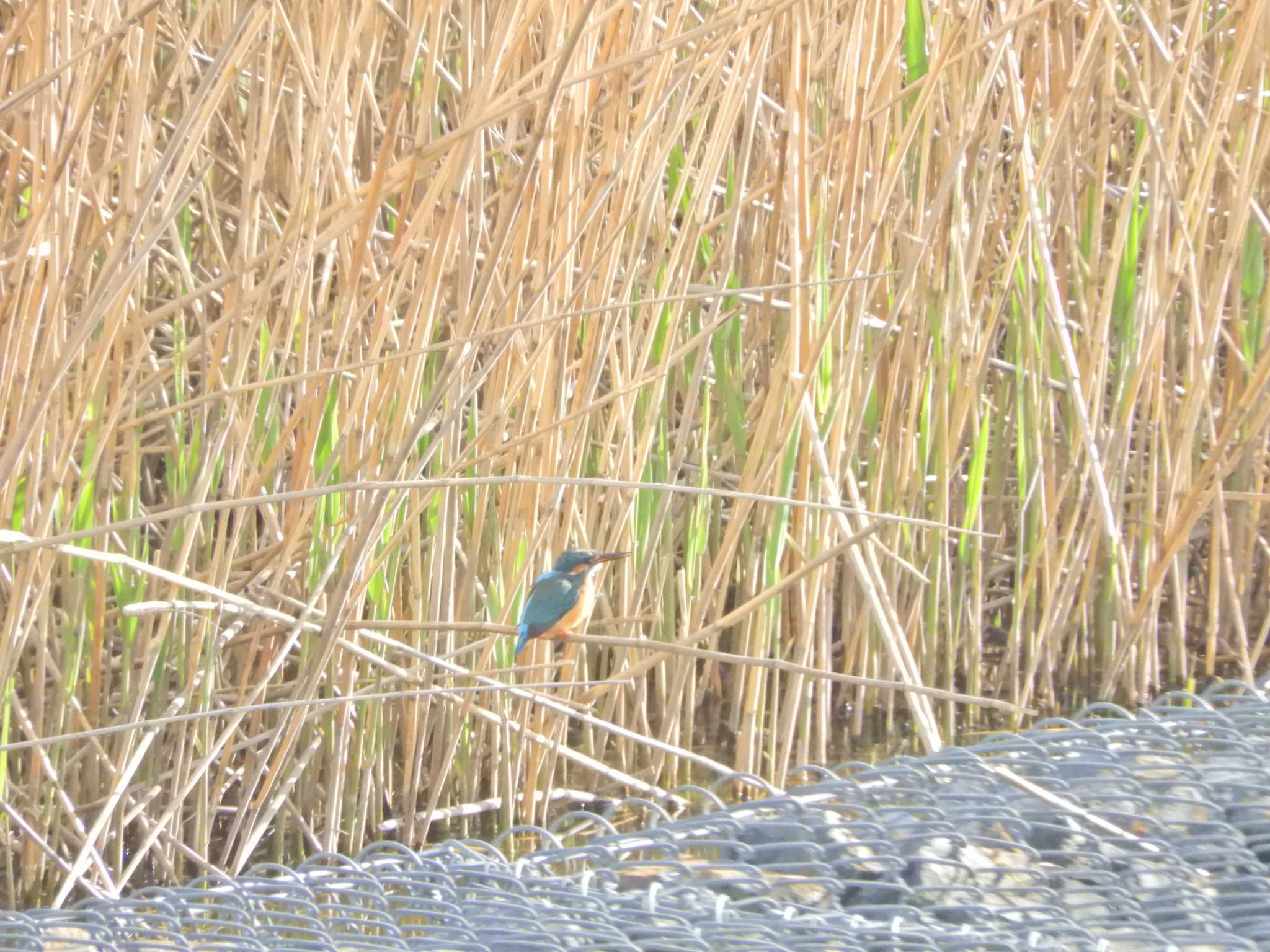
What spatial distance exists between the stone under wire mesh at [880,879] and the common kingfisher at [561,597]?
63cm

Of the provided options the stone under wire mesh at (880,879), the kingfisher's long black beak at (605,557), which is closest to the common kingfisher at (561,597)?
the kingfisher's long black beak at (605,557)

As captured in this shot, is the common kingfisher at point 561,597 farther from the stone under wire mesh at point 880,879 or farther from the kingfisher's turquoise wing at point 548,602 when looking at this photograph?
the stone under wire mesh at point 880,879

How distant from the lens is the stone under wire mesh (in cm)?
129

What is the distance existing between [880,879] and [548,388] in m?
1.07

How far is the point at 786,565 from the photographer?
2.95 metres

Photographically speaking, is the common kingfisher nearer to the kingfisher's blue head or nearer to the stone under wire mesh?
the kingfisher's blue head

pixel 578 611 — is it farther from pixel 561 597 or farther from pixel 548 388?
pixel 548 388

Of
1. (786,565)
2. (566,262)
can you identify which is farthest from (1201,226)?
(566,262)

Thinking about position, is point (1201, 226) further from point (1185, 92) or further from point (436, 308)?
point (436, 308)

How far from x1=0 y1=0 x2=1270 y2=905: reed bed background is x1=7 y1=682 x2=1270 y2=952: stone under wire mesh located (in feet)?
0.60

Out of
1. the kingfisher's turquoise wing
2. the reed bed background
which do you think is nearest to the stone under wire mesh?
the reed bed background

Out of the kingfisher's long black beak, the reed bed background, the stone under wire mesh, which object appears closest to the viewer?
the stone under wire mesh

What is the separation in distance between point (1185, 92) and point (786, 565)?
1226 mm

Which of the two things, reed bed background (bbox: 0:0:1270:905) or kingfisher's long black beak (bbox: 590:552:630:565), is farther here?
kingfisher's long black beak (bbox: 590:552:630:565)
